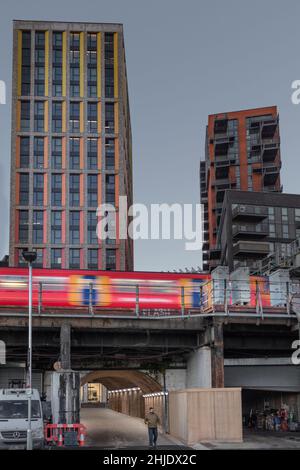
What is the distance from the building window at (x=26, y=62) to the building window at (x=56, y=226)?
76.4 ft

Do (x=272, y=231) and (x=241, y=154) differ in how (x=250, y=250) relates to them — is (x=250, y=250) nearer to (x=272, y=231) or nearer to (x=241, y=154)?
(x=272, y=231)

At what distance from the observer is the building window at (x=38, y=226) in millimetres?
119688

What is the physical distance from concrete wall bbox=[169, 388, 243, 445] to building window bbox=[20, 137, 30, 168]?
317ft

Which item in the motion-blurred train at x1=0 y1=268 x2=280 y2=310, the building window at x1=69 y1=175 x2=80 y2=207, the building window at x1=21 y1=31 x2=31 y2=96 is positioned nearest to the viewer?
the motion-blurred train at x1=0 y1=268 x2=280 y2=310

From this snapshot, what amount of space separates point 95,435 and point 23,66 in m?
98.9

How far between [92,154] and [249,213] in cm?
3070

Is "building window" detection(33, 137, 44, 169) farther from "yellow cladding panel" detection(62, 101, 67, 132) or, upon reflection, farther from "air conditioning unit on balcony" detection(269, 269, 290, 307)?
"air conditioning unit on balcony" detection(269, 269, 290, 307)

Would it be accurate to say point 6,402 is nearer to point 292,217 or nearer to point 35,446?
point 35,446

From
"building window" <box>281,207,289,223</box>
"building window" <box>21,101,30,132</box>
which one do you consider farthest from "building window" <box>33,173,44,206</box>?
"building window" <box>281,207,289,223</box>

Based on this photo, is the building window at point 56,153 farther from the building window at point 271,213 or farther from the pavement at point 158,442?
the pavement at point 158,442

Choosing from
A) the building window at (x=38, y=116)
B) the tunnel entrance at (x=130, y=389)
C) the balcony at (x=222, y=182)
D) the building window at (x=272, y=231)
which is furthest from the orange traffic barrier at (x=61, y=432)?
the balcony at (x=222, y=182)

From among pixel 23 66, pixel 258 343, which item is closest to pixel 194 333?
pixel 258 343

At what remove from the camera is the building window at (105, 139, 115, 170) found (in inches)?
4961

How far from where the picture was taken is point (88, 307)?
3731cm
